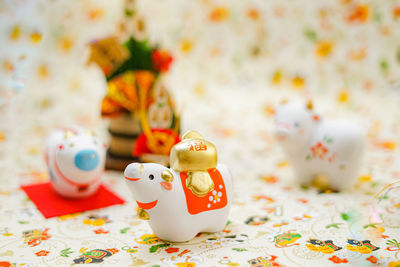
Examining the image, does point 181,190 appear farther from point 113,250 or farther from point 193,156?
point 113,250

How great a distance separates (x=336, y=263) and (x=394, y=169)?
108 cm

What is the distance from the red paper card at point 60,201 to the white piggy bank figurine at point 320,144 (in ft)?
2.60

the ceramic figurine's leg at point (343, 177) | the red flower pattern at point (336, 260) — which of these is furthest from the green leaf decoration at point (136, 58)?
the red flower pattern at point (336, 260)

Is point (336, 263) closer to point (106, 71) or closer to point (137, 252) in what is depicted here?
point (137, 252)

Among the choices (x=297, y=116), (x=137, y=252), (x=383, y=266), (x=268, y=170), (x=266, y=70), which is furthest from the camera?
(x=266, y=70)

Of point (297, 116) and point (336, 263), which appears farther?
point (297, 116)

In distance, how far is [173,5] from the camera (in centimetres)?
366

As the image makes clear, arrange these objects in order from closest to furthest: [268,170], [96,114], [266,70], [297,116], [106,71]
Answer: [297,116]
[106,71]
[268,170]
[96,114]
[266,70]

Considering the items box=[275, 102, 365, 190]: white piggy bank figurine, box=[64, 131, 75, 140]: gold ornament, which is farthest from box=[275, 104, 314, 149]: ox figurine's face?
box=[64, 131, 75, 140]: gold ornament

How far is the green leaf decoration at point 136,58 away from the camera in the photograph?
209 cm

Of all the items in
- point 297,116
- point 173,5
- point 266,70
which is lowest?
point 297,116

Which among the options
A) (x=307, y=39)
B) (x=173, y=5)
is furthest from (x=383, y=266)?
(x=173, y=5)

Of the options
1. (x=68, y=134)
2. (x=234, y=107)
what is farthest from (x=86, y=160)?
(x=234, y=107)

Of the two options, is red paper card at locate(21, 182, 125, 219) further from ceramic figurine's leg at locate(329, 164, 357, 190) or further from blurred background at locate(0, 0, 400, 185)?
ceramic figurine's leg at locate(329, 164, 357, 190)
